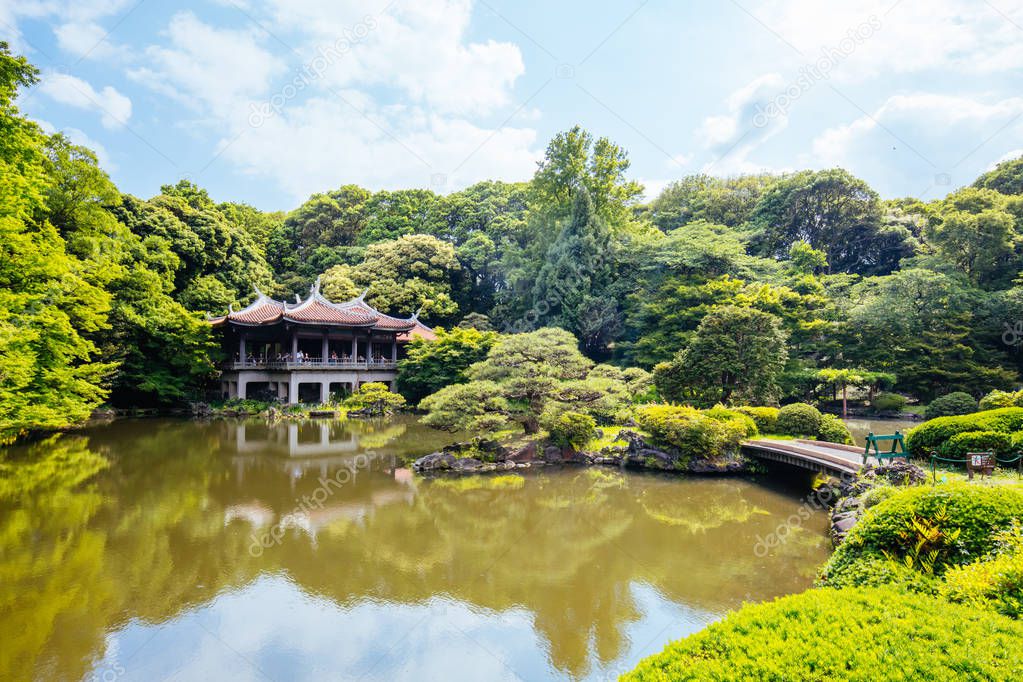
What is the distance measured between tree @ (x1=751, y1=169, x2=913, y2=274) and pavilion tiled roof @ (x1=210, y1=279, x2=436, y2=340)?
2189 centimetres

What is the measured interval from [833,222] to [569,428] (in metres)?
28.4

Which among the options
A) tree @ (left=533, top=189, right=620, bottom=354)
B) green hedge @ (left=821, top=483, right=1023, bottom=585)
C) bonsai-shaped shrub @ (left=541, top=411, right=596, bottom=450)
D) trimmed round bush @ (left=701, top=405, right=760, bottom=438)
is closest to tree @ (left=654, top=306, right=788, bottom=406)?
trimmed round bush @ (left=701, top=405, right=760, bottom=438)

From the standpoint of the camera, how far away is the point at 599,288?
24594mm

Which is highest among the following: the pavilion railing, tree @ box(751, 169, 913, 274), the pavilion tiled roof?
tree @ box(751, 169, 913, 274)

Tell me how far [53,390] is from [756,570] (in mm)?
15041

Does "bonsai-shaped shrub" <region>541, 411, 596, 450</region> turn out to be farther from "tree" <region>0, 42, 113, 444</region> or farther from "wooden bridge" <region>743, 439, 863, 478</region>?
"tree" <region>0, 42, 113, 444</region>

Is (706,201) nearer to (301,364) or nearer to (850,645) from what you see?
(301,364)

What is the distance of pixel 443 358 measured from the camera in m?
21.5

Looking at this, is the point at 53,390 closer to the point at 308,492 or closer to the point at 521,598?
the point at 308,492

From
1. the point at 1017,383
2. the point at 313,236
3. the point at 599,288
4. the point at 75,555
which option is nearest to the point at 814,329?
the point at 1017,383

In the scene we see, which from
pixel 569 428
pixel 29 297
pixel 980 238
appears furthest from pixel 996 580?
pixel 980 238

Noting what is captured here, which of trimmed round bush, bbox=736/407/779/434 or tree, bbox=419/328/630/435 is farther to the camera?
trimmed round bush, bbox=736/407/779/434

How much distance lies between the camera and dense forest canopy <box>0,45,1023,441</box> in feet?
40.5

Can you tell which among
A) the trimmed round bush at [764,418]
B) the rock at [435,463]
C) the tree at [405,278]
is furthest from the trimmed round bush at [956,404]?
the tree at [405,278]
